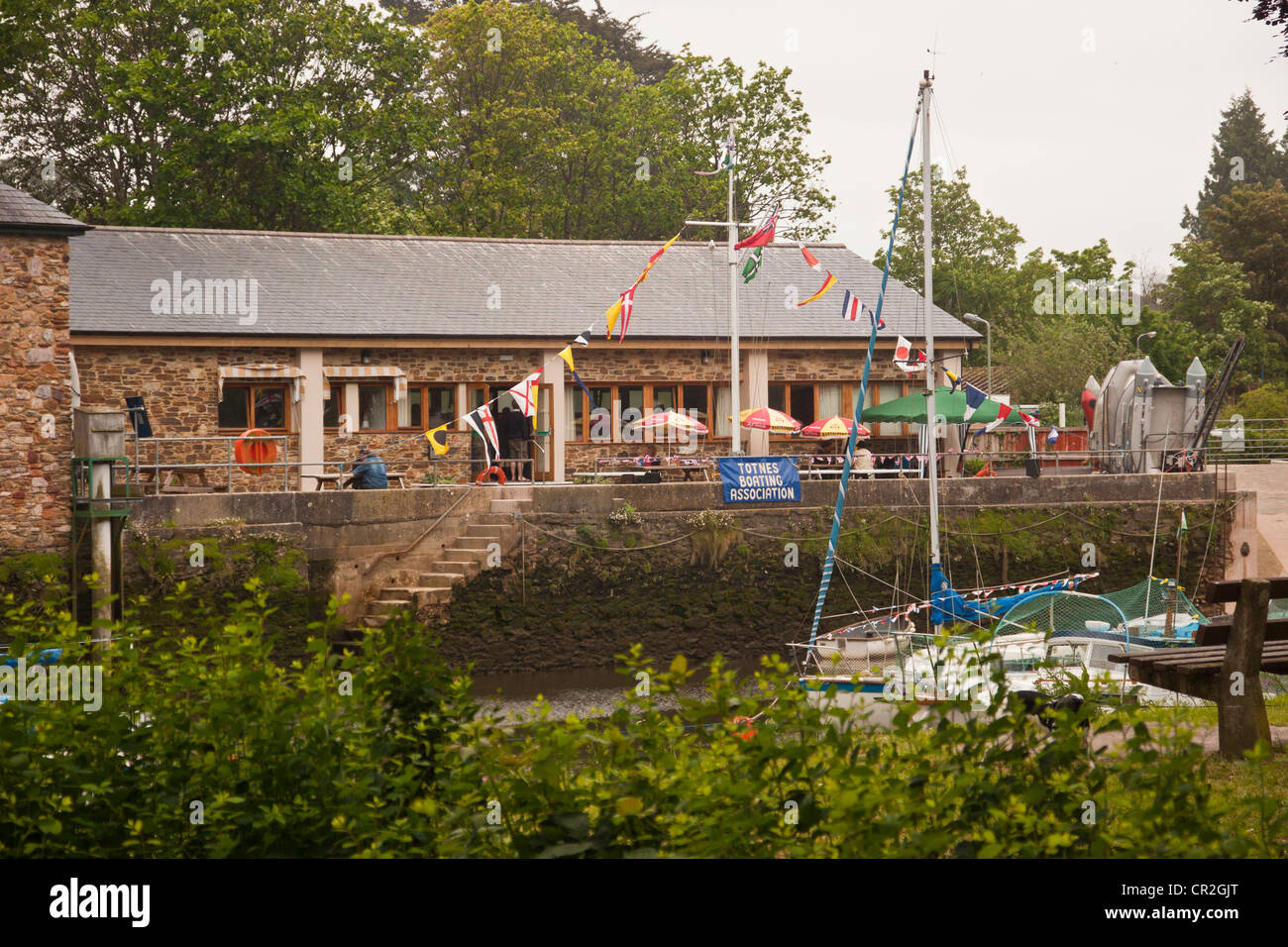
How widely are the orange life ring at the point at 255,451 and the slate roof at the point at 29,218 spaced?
6.45 m

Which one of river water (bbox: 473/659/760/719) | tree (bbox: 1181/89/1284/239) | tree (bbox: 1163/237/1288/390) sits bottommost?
river water (bbox: 473/659/760/719)

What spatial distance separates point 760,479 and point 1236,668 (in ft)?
50.3

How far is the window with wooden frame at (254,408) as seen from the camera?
955 inches

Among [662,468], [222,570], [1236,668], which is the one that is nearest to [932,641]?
[1236,668]

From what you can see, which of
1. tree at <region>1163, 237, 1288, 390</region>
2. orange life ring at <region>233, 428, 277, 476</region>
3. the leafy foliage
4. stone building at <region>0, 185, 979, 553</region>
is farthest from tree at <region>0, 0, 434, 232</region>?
tree at <region>1163, 237, 1288, 390</region>

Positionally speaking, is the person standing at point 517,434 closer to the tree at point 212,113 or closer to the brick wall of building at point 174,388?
the brick wall of building at point 174,388

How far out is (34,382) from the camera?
55.5ft

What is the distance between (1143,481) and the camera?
2433 centimetres

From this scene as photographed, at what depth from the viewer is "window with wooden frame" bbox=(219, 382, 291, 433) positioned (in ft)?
79.6

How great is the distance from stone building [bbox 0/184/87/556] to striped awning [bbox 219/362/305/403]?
264 inches

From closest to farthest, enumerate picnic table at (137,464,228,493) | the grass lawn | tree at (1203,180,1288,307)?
the grass lawn
picnic table at (137,464,228,493)
tree at (1203,180,1288,307)

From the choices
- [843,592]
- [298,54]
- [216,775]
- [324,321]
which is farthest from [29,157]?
[216,775]

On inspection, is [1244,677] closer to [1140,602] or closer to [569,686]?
[569,686]

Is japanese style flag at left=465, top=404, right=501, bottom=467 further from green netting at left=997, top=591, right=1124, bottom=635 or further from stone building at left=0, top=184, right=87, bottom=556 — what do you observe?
green netting at left=997, top=591, right=1124, bottom=635
